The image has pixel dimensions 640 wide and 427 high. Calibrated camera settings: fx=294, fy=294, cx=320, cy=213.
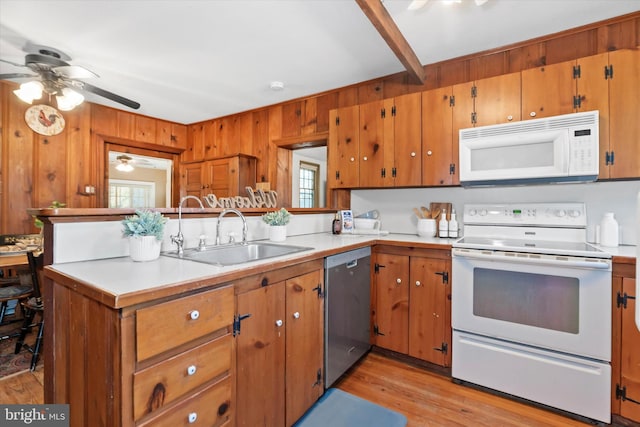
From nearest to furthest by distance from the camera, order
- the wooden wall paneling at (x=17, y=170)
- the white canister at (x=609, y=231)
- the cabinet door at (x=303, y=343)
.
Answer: the cabinet door at (x=303, y=343) → the white canister at (x=609, y=231) → the wooden wall paneling at (x=17, y=170)

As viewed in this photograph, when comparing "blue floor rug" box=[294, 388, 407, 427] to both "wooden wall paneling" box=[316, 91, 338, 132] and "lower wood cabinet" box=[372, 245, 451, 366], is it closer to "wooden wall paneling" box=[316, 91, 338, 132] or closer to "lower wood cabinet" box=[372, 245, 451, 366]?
"lower wood cabinet" box=[372, 245, 451, 366]

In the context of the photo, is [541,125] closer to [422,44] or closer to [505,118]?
[505,118]

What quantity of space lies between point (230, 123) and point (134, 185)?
1.86 metres

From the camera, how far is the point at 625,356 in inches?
61.2

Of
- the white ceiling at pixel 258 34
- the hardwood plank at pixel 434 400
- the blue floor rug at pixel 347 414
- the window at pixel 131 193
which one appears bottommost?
the hardwood plank at pixel 434 400

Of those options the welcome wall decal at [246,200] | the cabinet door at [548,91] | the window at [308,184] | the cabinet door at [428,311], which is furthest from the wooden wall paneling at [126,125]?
the cabinet door at [548,91]

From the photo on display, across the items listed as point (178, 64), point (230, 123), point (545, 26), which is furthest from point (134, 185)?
point (545, 26)

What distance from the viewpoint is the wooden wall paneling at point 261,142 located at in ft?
13.1

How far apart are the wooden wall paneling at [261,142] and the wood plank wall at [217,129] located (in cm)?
1

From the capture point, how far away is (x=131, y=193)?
470cm

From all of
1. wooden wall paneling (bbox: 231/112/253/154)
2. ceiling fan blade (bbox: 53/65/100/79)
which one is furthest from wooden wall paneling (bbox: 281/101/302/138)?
ceiling fan blade (bbox: 53/65/100/79)

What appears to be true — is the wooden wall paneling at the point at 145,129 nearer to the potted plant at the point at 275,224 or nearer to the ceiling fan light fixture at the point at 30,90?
the ceiling fan light fixture at the point at 30,90

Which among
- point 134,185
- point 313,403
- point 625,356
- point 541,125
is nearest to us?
point 625,356

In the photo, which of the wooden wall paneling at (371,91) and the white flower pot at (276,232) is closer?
the white flower pot at (276,232)
